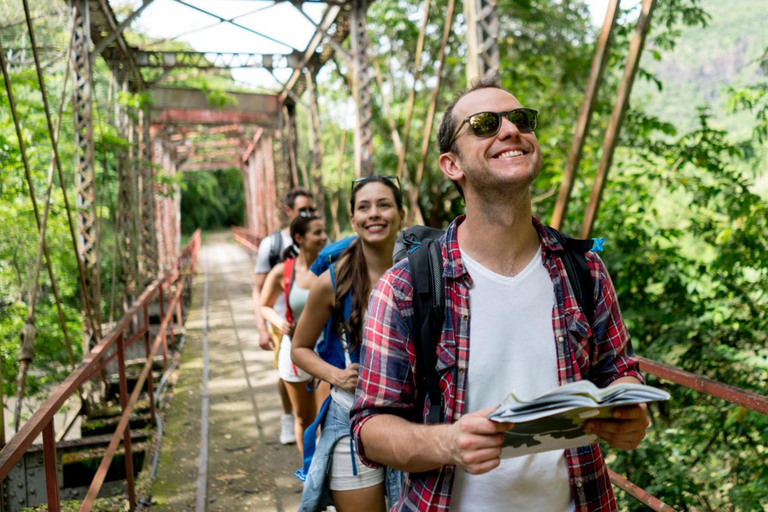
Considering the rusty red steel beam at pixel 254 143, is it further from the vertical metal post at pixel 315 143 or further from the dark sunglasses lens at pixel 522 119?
the dark sunglasses lens at pixel 522 119

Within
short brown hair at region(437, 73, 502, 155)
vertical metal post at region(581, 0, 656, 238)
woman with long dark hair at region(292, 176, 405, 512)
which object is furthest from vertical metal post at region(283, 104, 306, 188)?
short brown hair at region(437, 73, 502, 155)

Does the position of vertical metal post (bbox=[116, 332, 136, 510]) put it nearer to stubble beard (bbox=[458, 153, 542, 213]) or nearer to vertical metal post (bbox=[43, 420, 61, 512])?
vertical metal post (bbox=[43, 420, 61, 512])

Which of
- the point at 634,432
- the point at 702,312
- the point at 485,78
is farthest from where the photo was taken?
the point at 702,312

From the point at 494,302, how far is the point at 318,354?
1.59 m

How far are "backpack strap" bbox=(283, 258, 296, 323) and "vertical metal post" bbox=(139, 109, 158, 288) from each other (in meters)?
9.53

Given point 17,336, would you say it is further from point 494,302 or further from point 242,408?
point 494,302

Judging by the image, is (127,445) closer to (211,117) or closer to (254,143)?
(211,117)

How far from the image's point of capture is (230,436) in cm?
582

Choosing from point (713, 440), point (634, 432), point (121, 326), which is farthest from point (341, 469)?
point (713, 440)

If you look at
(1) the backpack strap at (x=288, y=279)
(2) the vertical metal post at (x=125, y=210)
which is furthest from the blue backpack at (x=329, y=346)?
(2) the vertical metal post at (x=125, y=210)

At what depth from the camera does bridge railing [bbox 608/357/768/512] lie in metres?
2.25

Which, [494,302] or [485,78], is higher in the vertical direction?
[485,78]

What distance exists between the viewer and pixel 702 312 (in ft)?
17.3

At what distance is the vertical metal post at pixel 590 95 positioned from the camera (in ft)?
12.8
